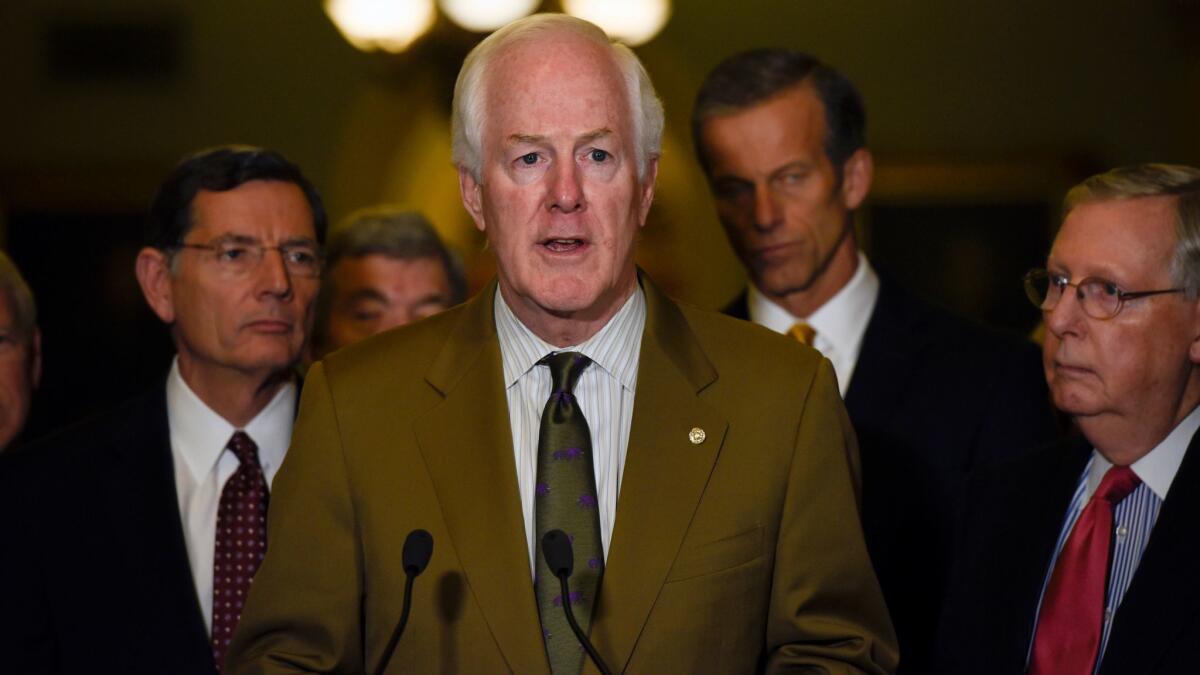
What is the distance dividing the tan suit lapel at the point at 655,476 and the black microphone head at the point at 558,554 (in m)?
0.19

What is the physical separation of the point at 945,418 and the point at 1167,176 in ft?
2.55

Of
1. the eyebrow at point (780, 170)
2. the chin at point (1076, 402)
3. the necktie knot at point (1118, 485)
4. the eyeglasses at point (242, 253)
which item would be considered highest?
the eyebrow at point (780, 170)

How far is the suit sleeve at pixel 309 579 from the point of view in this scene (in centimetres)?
231

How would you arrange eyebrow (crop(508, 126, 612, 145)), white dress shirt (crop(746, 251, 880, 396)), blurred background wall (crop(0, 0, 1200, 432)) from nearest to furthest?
eyebrow (crop(508, 126, 612, 145)) → white dress shirt (crop(746, 251, 880, 396)) → blurred background wall (crop(0, 0, 1200, 432))

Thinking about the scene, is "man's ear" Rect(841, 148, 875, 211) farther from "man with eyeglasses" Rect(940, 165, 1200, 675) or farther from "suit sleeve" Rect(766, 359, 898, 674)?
"suit sleeve" Rect(766, 359, 898, 674)

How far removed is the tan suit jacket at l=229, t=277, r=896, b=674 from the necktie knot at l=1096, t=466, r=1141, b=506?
27.3 inches

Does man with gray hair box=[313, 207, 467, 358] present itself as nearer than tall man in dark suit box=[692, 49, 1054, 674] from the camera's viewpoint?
No

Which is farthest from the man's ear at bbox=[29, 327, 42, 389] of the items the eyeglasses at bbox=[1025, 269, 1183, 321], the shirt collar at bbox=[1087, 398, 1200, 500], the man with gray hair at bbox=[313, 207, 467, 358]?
the shirt collar at bbox=[1087, 398, 1200, 500]

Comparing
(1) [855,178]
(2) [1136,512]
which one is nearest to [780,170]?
(1) [855,178]

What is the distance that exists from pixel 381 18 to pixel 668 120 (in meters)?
1.53

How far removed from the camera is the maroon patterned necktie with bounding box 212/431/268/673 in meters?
3.11

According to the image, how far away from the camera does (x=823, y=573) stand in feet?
7.63

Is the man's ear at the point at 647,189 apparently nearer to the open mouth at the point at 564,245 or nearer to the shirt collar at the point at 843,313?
the open mouth at the point at 564,245

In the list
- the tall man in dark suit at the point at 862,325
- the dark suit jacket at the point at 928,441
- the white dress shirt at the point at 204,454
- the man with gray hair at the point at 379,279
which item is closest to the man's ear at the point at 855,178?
the tall man in dark suit at the point at 862,325
